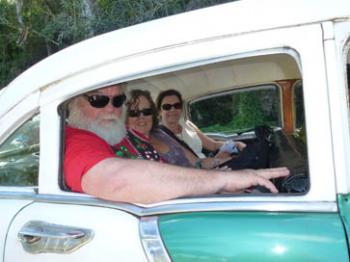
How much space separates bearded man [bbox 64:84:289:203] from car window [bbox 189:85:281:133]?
249cm

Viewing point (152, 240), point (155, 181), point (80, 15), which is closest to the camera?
point (152, 240)

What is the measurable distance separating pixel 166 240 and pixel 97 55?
2.30 feet

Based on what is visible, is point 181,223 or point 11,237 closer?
point 181,223

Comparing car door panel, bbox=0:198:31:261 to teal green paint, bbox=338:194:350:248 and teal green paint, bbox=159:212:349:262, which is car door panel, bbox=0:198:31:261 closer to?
teal green paint, bbox=159:212:349:262

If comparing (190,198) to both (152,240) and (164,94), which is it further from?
(164,94)

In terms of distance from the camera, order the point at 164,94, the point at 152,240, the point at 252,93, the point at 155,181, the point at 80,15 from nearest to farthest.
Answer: the point at 152,240, the point at 155,181, the point at 164,94, the point at 252,93, the point at 80,15

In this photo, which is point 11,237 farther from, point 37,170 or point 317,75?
point 317,75

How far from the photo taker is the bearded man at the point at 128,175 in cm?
190

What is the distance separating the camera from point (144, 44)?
1850 mm

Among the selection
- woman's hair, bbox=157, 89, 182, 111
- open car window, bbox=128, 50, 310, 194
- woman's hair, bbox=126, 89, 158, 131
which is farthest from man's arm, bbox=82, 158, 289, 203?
woman's hair, bbox=157, 89, 182, 111

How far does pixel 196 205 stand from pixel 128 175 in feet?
1.03

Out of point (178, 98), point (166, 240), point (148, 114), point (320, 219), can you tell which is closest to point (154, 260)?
point (166, 240)

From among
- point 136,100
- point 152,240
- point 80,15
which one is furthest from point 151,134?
point 80,15

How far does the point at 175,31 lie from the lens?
1.81m
